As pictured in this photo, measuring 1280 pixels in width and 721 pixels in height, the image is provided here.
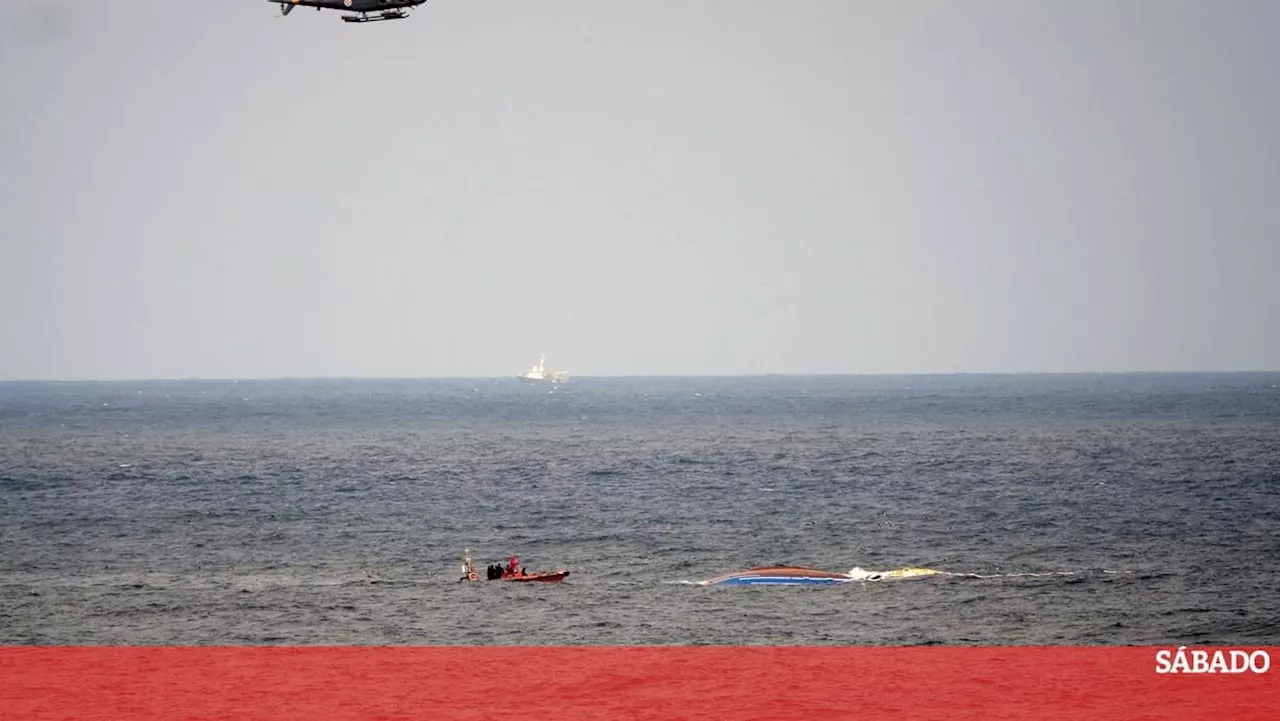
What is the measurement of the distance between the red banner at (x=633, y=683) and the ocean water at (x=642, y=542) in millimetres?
14275

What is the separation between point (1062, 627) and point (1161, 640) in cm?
280

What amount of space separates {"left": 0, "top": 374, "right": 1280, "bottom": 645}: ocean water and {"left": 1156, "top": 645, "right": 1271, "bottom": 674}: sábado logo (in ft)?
49.8

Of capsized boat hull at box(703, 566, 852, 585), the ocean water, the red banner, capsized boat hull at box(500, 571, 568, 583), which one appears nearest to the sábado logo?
the red banner

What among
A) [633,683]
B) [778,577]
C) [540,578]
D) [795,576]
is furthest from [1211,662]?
[540,578]

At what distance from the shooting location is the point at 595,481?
9481 centimetres

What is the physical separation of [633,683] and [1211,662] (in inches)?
331

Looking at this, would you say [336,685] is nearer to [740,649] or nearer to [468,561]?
[740,649]

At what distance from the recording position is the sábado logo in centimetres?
2072

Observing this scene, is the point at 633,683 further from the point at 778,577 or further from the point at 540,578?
the point at 540,578

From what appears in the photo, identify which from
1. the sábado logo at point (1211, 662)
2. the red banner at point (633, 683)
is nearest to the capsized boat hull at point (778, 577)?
the red banner at point (633, 683)

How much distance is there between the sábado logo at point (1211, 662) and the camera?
2072 cm

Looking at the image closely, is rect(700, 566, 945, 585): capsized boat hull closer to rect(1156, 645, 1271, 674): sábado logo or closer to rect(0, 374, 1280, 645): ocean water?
rect(0, 374, 1280, 645): ocean water

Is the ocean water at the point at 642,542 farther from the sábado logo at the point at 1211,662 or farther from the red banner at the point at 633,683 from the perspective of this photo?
the sábado logo at the point at 1211,662

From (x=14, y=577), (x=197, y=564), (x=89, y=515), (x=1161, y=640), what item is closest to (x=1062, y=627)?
(x=1161, y=640)
